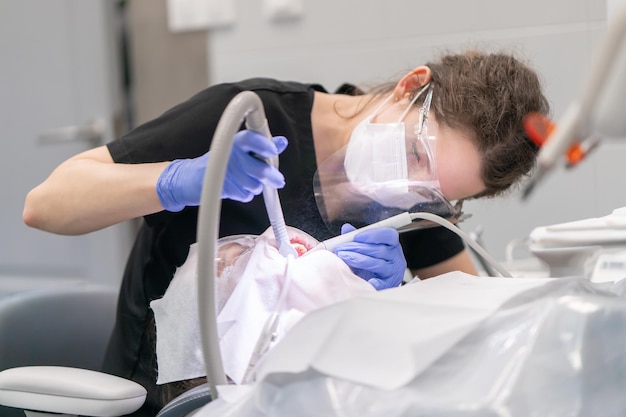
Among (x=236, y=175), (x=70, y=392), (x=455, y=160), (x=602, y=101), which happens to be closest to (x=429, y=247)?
(x=455, y=160)

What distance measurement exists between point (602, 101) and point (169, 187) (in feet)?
1.97

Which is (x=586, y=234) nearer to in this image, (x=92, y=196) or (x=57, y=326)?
(x=92, y=196)

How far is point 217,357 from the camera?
2.48 ft

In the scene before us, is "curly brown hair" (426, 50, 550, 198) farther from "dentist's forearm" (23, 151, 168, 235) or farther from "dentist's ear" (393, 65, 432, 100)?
"dentist's forearm" (23, 151, 168, 235)

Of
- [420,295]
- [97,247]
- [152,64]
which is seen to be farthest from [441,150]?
[97,247]

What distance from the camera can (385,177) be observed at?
1125mm

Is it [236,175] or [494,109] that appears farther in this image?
[494,109]

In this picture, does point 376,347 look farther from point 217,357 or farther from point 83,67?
point 83,67

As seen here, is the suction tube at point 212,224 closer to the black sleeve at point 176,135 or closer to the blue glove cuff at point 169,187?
the blue glove cuff at point 169,187

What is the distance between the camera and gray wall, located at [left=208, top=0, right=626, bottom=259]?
1840mm

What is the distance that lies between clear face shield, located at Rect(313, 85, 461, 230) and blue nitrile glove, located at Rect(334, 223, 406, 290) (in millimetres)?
64

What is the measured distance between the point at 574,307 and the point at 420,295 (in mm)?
175

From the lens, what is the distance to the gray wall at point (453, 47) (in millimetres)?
1840

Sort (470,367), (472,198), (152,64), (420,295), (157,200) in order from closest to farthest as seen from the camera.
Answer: (470,367) → (420,295) → (157,200) → (472,198) → (152,64)
